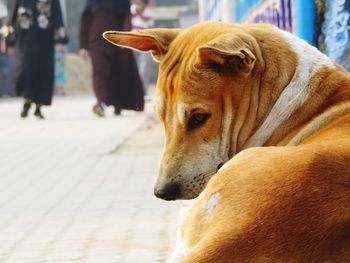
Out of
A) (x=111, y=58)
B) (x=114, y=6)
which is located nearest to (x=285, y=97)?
(x=114, y=6)

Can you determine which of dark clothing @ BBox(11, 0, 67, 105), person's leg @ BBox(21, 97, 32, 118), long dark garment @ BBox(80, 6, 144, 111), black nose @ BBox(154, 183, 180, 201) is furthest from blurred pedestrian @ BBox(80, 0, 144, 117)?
black nose @ BBox(154, 183, 180, 201)

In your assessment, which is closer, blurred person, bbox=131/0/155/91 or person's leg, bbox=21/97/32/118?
person's leg, bbox=21/97/32/118

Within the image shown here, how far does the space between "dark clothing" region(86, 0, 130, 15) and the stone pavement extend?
300cm

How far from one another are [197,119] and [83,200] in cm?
305

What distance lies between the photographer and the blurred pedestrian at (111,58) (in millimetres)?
15344

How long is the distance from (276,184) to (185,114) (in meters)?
0.97

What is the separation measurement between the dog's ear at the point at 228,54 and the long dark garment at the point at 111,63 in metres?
11.2

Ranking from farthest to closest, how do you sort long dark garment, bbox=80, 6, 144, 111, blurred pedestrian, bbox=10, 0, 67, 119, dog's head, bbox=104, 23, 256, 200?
blurred pedestrian, bbox=10, 0, 67, 119 → long dark garment, bbox=80, 6, 144, 111 → dog's head, bbox=104, 23, 256, 200

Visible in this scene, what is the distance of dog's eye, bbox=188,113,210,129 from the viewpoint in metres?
3.92

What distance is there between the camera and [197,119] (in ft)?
12.9

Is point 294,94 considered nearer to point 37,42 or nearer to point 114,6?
point 114,6

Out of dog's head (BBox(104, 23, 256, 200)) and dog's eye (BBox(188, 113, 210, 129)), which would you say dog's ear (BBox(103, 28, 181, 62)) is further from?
dog's eye (BBox(188, 113, 210, 129))

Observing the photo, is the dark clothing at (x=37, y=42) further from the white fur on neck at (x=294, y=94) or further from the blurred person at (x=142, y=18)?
the white fur on neck at (x=294, y=94)

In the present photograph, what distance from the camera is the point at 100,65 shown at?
1581cm
